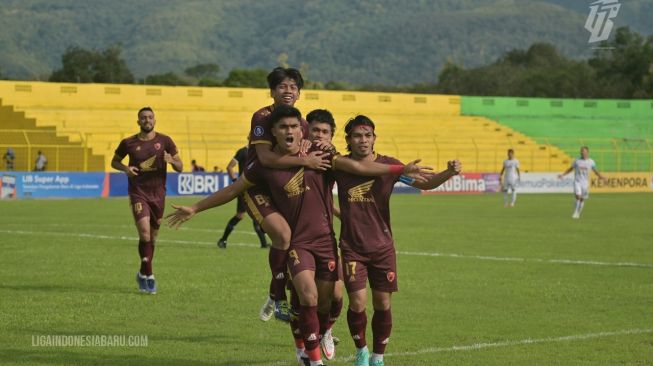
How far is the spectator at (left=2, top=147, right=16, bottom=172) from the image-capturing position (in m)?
47.3

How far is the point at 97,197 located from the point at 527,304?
3564 centimetres

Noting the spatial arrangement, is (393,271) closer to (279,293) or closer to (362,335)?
(362,335)

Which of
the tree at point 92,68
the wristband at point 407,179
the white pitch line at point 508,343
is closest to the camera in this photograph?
the wristband at point 407,179

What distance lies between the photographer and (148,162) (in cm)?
1544

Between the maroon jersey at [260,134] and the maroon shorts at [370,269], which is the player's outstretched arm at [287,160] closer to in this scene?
the maroon jersey at [260,134]

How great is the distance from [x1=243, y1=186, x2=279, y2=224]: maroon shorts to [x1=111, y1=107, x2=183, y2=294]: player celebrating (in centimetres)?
527

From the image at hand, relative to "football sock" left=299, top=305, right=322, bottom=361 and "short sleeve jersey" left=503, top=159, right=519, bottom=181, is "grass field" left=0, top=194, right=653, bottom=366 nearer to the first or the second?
"football sock" left=299, top=305, right=322, bottom=361

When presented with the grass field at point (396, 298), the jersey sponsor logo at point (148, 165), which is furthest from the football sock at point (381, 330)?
the jersey sponsor logo at point (148, 165)

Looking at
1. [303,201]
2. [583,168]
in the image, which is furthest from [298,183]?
[583,168]

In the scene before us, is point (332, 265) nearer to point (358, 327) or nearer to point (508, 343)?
point (358, 327)

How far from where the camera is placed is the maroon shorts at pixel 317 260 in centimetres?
923

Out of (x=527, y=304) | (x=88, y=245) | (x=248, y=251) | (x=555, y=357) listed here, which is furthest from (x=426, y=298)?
(x=88, y=245)

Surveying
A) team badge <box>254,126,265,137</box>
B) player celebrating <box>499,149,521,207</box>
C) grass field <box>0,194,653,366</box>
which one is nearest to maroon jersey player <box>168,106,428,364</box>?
team badge <box>254,126,265,137</box>

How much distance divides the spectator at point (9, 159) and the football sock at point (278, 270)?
38888mm
